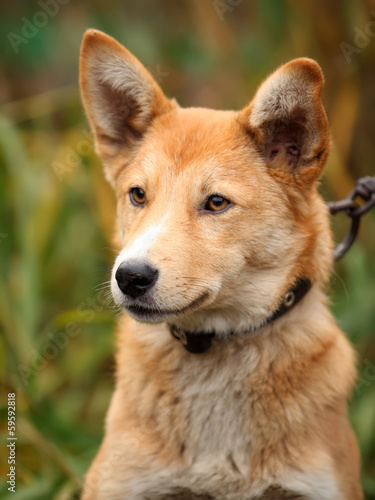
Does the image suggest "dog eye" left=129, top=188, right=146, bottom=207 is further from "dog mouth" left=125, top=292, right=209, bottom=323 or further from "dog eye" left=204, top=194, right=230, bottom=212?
"dog mouth" left=125, top=292, right=209, bottom=323

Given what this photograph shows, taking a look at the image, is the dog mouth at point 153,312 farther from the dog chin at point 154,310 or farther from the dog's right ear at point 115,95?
the dog's right ear at point 115,95

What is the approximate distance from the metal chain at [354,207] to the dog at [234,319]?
31 centimetres

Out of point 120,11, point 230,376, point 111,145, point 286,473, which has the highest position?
point 120,11

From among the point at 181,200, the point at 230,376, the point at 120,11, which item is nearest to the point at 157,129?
the point at 181,200

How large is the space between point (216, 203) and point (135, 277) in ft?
1.67

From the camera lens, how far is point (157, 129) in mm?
2881

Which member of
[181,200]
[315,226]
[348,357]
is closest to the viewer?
[181,200]

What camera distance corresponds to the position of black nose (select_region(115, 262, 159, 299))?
7.39 ft

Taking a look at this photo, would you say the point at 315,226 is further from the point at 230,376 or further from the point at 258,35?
the point at 258,35

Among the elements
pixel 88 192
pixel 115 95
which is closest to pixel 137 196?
pixel 115 95

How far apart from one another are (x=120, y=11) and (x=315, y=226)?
560cm

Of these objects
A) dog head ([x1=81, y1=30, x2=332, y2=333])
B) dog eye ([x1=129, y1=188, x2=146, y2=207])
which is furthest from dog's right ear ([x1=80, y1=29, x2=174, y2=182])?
dog eye ([x1=129, y1=188, x2=146, y2=207])

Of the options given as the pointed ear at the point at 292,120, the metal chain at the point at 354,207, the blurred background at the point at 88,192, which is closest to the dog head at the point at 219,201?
the pointed ear at the point at 292,120

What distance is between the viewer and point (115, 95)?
2.96 meters
